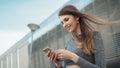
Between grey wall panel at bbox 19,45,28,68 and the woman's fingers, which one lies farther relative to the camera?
grey wall panel at bbox 19,45,28,68

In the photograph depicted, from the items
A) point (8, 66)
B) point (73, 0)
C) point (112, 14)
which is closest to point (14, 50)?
point (8, 66)

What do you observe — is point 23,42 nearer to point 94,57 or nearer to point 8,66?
point 8,66

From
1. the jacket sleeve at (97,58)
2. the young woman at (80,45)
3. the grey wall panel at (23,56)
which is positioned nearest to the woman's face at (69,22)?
the young woman at (80,45)

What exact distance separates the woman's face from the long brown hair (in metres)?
0.03

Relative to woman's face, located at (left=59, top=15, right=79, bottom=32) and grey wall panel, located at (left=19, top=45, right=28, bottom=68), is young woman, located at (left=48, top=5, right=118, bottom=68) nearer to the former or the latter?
woman's face, located at (left=59, top=15, right=79, bottom=32)

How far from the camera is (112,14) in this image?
880 cm

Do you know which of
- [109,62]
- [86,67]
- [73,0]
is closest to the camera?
[86,67]

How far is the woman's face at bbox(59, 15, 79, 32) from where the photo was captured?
1971 mm

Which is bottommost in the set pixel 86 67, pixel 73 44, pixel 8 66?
pixel 86 67

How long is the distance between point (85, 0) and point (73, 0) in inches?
21.4

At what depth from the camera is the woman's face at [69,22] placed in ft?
6.47

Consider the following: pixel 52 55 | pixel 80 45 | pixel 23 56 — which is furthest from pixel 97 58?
pixel 23 56

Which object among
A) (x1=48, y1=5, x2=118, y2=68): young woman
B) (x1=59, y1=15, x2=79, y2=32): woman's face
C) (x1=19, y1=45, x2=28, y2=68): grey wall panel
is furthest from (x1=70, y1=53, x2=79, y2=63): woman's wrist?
(x1=19, y1=45, x2=28, y2=68): grey wall panel

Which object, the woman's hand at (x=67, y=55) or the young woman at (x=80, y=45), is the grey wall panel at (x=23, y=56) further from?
the woman's hand at (x=67, y=55)
